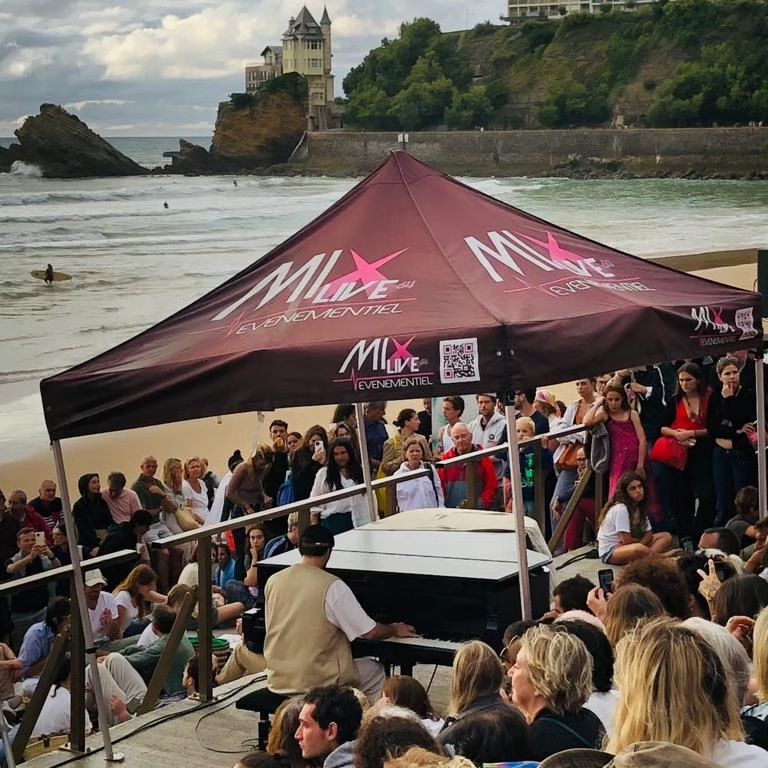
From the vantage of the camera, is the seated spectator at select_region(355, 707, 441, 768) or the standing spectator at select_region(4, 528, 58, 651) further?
the standing spectator at select_region(4, 528, 58, 651)

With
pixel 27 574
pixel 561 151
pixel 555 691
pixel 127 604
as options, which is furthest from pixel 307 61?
pixel 555 691

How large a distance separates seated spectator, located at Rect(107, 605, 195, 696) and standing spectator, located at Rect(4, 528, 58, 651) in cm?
104

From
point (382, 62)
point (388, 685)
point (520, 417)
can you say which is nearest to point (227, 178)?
point (382, 62)

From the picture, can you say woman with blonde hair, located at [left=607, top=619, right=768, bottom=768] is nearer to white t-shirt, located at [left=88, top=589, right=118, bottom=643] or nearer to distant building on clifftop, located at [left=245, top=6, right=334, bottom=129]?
white t-shirt, located at [left=88, top=589, right=118, bottom=643]

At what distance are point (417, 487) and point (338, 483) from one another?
0.58 metres

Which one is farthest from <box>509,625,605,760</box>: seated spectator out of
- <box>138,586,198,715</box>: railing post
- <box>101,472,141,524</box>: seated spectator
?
Result: <box>101,472,141,524</box>: seated spectator

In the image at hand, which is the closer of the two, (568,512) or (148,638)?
(148,638)

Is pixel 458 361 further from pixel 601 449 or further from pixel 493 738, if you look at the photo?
pixel 601 449

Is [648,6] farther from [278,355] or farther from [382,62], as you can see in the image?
[278,355]

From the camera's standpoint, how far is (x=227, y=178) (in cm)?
9056

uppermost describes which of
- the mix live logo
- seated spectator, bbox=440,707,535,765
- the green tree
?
the green tree

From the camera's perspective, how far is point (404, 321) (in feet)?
20.7

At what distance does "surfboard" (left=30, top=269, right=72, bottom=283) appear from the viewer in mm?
55281

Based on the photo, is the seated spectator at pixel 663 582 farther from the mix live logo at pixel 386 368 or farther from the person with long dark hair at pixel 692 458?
Result: the person with long dark hair at pixel 692 458
